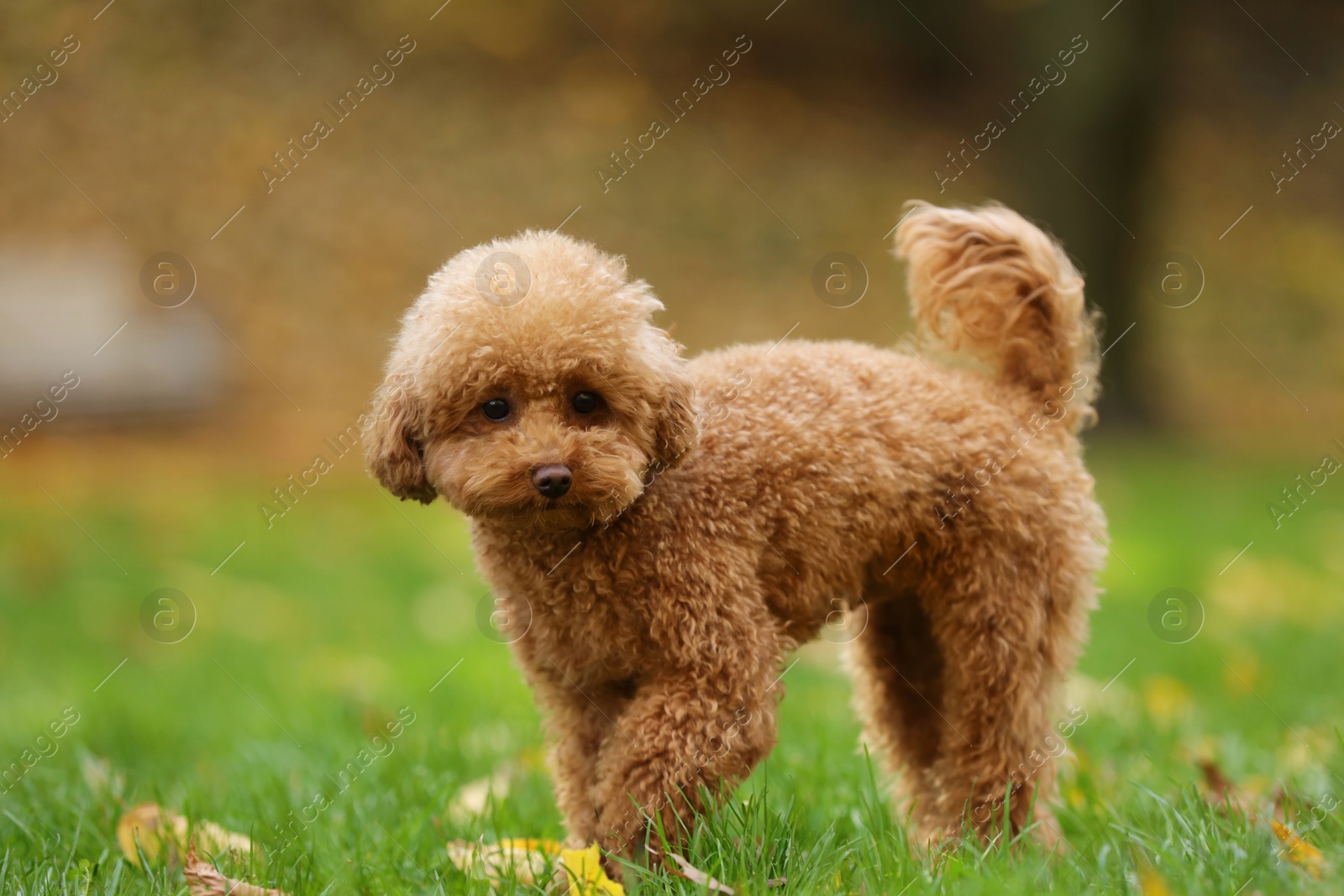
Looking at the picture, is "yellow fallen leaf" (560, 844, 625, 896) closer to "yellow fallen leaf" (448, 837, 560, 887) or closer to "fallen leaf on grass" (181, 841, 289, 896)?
"yellow fallen leaf" (448, 837, 560, 887)

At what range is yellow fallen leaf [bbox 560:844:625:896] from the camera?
271 cm

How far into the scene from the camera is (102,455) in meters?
10.2

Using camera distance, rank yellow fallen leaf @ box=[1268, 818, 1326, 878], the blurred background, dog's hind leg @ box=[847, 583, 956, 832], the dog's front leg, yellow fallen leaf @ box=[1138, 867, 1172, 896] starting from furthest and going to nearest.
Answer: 1. the blurred background
2. dog's hind leg @ box=[847, 583, 956, 832]
3. the dog's front leg
4. yellow fallen leaf @ box=[1268, 818, 1326, 878]
5. yellow fallen leaf @ box=[1138, 867, 1172, 896]

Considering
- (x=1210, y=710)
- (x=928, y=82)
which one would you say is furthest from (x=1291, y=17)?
(x=1210, y=710)

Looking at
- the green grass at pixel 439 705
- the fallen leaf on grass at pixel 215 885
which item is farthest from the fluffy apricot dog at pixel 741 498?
the fallen leaf on grass at pixel 215 885

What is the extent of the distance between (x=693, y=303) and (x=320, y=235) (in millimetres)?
3753

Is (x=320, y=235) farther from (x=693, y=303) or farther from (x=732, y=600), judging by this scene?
(x=732, y=600)

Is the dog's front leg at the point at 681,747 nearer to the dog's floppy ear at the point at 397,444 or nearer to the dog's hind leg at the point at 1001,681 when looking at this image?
the dog's hind leg at the point at 1001,681

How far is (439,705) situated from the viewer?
17.1 feet

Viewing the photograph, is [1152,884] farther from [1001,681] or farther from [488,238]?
[488,238]

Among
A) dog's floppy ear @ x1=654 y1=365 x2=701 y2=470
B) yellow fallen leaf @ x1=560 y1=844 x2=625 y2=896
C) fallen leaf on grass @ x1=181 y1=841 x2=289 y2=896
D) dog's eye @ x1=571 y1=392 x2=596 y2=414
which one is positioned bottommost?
fallen leaf on grass @ x1=181 y1=841 x2=289 y2=896

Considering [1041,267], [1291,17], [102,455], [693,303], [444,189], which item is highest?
[1291,17]

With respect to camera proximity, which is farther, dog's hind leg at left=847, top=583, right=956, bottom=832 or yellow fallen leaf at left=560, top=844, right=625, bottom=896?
dog's hind leg at left=847, top=583, right=956, bottom=832

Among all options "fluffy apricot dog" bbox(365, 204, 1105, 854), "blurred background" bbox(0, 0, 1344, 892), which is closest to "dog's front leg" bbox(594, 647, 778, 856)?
"fluffy apricot dog" bbox(365, 204, 1105, 854)
